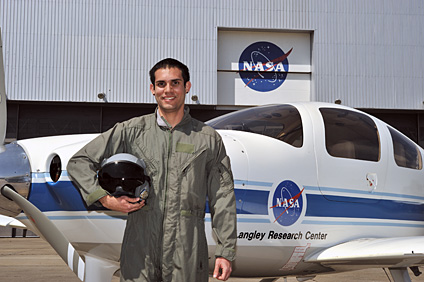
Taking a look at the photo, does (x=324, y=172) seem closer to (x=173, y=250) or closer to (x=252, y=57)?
(x=173, y=250)

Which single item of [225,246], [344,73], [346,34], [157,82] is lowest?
[225,246]

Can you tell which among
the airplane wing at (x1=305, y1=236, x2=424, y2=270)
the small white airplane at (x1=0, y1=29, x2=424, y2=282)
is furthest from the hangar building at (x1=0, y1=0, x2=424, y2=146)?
the airplane wing at (x1=305, y1=236, x2=424, y2=270)

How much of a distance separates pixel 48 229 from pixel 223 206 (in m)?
1.09

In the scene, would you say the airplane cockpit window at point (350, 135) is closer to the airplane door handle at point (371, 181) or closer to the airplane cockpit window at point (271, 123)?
the airplane door handle at point (371, 181)

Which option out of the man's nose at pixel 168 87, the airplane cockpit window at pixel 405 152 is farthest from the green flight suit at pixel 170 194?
the airplane cockpit window at pixel 405 152

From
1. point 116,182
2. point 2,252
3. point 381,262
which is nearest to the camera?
point 116,182

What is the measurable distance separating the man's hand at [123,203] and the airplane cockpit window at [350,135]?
2.18 metres

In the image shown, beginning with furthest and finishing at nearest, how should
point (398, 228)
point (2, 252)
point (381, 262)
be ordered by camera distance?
point (2, 252) → point (398, 228) → point (381, 262)

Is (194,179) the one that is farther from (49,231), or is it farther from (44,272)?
(44,272)

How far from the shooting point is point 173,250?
7.58 feet

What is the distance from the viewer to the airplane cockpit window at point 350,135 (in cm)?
410

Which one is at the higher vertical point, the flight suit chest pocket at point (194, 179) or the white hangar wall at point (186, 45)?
the white hangar wall at point (186, 45)

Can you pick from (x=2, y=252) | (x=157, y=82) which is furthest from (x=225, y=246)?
(x=2, y=252)

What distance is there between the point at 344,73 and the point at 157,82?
15142mm
